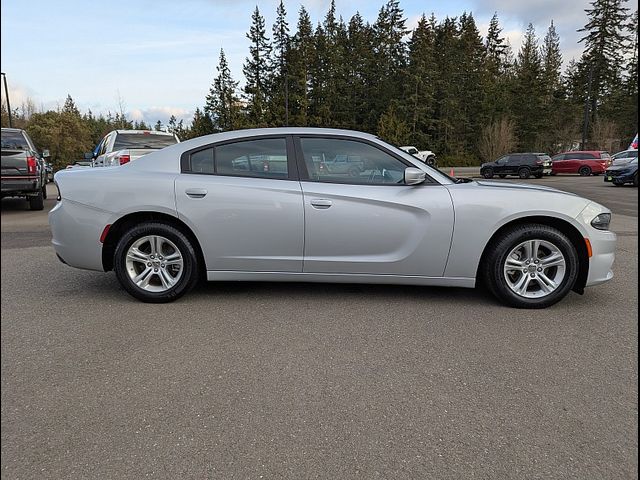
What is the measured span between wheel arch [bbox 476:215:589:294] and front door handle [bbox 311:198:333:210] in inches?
55.0

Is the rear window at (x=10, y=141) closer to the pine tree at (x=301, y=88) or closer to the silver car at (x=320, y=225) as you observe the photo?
the silver car at (x=320, y=225)

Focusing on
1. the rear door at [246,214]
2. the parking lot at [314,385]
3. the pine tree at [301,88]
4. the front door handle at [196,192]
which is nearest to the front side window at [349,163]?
the rear door at [246,214]

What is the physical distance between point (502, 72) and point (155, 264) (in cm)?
6627

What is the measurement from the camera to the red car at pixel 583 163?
29.1 meters

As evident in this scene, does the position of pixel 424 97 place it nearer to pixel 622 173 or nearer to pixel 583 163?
pixel 583 163

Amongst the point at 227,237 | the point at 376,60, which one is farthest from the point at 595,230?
the point at 376,60

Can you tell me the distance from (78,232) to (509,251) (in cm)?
375

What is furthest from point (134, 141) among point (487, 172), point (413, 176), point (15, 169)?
point (487, 172)

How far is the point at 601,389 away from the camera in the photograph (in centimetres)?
273

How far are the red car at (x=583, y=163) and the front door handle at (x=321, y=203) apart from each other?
3017 centimetres

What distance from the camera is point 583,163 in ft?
96.5

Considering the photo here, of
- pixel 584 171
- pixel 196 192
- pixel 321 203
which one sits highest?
pixel 196 192

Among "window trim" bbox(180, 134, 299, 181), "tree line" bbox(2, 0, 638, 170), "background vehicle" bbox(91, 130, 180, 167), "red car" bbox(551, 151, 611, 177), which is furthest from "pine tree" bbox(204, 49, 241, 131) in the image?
"window trim" bbox(180, 134, 299, 181)

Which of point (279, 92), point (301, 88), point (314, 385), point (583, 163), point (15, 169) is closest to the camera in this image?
point (15, 169)
